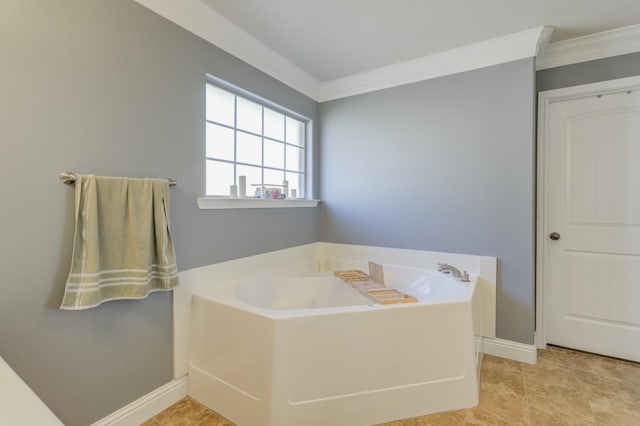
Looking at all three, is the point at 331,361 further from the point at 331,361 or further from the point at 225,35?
the point at 225,35

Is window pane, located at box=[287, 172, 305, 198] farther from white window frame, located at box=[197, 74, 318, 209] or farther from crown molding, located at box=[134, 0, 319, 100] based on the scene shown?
crown molding, located at box=[134, 0, 319, 100]

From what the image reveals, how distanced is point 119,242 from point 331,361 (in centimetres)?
120

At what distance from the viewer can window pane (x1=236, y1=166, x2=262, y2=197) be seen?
2.26m

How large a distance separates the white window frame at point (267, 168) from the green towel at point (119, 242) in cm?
36

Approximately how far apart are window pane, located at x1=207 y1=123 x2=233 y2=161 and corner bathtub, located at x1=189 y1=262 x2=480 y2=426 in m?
0.96

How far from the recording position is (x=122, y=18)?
4.75 feet

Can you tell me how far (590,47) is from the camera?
207 cm

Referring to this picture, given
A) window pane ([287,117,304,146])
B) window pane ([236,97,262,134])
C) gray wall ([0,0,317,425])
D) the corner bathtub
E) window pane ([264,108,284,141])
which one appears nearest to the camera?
gray wall ([0,0,317,425])

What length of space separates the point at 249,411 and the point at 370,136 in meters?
2.29

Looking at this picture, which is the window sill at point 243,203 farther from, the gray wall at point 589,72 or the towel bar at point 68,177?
the gray wall at point 589,72

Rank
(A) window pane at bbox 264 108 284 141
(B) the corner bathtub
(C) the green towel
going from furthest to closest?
(A) window pane at bbox 264 108 284 141, (B) the corner bathtub, (C) the green towel

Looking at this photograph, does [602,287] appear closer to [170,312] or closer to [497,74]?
[497,74]

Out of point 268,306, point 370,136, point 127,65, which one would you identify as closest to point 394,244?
point 370,136

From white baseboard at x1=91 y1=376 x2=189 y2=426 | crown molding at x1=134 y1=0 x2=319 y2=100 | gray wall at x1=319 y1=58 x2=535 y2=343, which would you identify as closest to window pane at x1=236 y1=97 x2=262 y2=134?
crown molding at x1=134 y1=0 x2=319 y2=100
